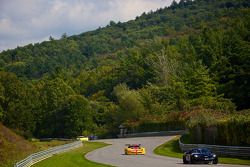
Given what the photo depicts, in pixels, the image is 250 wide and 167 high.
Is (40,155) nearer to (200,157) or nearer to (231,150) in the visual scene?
(231,150)

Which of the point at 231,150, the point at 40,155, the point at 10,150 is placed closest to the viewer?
the point at 231,150

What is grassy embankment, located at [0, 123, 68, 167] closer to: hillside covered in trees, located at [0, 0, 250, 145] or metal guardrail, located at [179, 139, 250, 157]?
metal guardrail, located at [179, 139, 250, 157]

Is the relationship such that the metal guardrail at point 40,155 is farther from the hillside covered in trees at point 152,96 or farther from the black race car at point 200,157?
the hillside covered in trees at point 152,96

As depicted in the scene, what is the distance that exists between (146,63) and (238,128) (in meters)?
120

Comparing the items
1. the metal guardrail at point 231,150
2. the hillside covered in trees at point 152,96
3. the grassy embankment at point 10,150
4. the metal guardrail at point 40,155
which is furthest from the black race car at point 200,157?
the grassy embankment at point 10,150

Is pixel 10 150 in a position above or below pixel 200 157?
below

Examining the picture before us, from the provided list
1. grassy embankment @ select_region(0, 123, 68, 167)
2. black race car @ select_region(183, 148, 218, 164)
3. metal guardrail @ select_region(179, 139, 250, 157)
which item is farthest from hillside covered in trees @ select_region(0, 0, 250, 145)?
grassy embankment @ select_region(0, 123, 68, 167)

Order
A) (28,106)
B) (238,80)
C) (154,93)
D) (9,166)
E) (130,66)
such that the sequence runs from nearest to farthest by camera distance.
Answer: (9,166)
(238,80)
(154,93)
(28,106)
(130,66)

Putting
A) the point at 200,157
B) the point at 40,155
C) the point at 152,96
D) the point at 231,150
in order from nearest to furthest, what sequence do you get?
the point at 200,157 → the point at 231,150 → the point at 40,155 → the point at 152,96

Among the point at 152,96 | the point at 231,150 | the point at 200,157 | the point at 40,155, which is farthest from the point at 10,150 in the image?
the point at 152,96

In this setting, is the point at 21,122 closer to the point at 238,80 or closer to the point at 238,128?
the point at 238,80

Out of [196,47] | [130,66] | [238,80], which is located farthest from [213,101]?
[130,66]

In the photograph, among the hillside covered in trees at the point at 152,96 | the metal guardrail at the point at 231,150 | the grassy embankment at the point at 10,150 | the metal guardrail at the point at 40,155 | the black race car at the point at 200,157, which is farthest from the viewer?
the hillside covered in trees at the point at 152,96

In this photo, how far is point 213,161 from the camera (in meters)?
37.9
